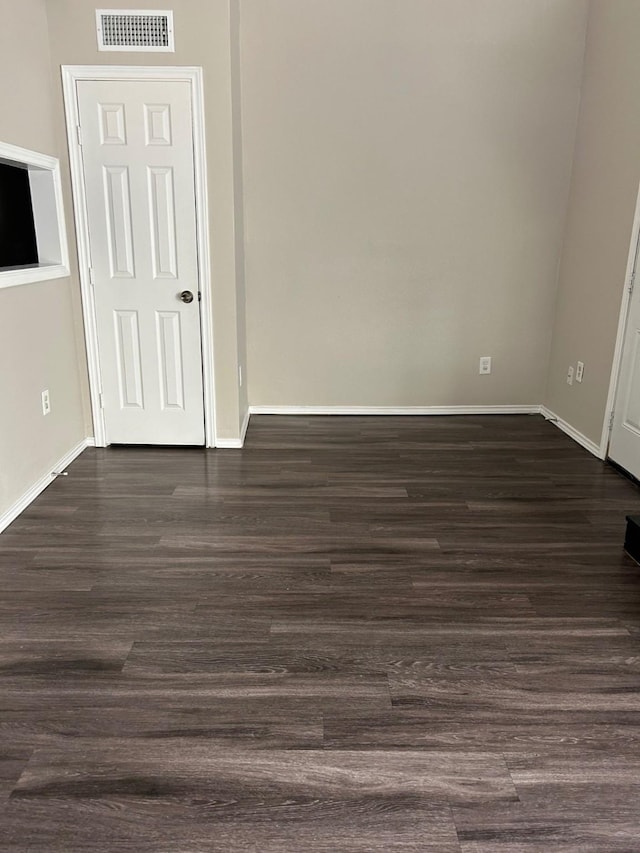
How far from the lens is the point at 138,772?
1.77 metres

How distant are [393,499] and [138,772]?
206cm

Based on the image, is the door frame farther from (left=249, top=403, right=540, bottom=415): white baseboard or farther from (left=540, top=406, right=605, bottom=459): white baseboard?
(left=540, top=406, right=605, bottom=459): white baseboard

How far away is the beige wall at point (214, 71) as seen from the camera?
3594mm

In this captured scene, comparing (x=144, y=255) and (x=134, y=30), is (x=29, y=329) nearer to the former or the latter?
(x=144, y=255)

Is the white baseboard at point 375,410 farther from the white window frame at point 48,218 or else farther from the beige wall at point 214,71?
the white window frame at point 48,218

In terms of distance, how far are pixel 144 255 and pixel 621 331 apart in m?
2.92

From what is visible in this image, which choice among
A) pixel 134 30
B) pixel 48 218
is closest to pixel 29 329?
pixel 48 218

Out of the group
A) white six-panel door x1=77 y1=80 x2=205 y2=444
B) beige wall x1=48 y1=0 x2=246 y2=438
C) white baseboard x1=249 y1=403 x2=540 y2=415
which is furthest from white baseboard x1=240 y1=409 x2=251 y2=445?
beige wall x1=48 y1=0 x2=246 y2=438

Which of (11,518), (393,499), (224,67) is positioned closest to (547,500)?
(393,499)

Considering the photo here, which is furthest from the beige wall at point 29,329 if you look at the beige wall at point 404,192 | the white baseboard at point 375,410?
the white baseboard at point 375,410

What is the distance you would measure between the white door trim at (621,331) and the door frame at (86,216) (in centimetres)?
249

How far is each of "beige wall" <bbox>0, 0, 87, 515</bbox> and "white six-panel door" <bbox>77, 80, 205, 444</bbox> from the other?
25 cm

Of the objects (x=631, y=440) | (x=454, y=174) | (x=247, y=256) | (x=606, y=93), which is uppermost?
(x=606, y=93)

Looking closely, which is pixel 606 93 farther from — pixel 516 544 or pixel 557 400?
pixel 516 544
